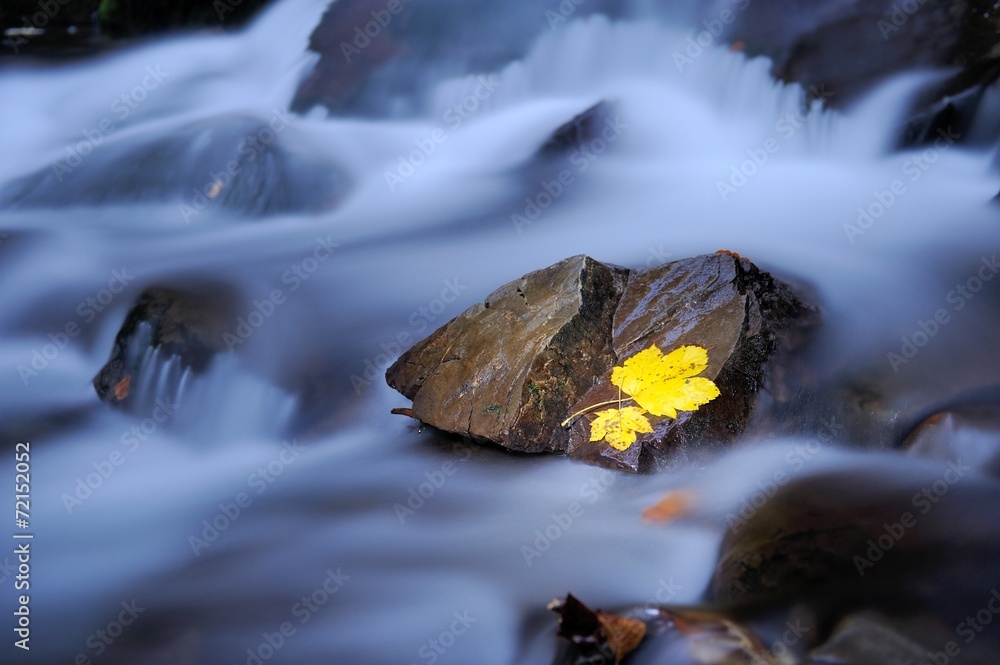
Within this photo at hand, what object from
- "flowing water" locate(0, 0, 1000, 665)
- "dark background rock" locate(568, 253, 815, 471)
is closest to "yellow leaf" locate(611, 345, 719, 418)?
"dark background rock" locate(568, 253, 815, 471)

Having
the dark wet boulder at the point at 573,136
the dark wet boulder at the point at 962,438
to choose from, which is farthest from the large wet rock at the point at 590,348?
the dark wet boulder at the point at 573,136

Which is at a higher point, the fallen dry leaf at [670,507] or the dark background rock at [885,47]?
the dark background rock at [885,47]

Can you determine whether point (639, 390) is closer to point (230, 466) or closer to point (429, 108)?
point (230, 466)

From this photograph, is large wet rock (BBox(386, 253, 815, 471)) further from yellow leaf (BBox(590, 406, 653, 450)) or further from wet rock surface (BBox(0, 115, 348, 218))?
A: wet rock surface (BBox(0, 115, 348, 218))

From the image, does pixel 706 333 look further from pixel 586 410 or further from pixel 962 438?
pixel 962 438

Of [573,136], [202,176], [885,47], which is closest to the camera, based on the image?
[885,47]

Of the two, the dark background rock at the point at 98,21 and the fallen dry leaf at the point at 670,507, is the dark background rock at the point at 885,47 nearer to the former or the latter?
the fallen dry leaf at the point at 670,507

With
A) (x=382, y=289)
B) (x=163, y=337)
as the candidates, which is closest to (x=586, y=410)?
(x=382, y=289)
